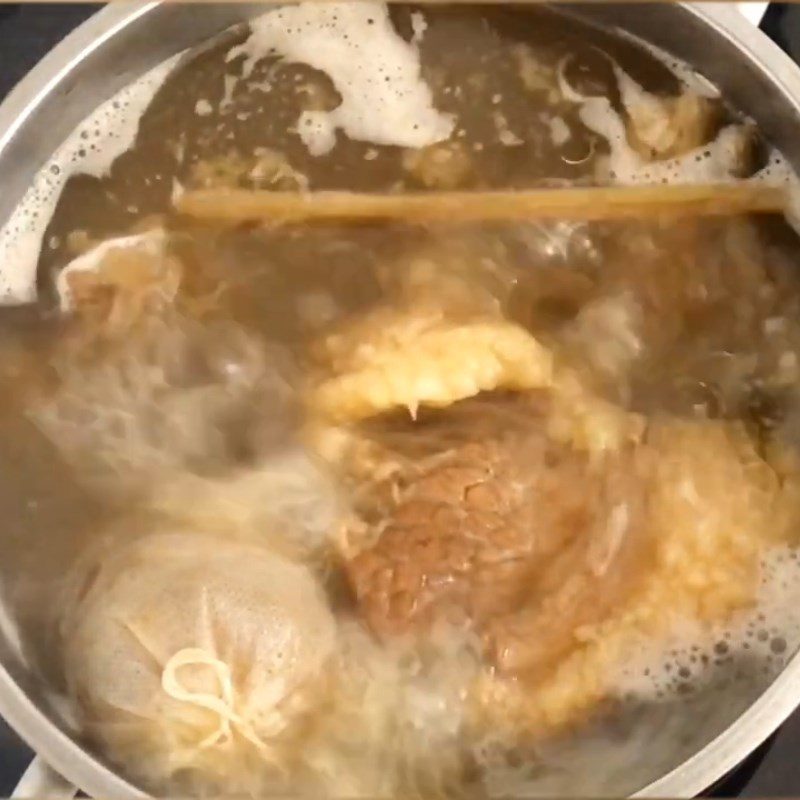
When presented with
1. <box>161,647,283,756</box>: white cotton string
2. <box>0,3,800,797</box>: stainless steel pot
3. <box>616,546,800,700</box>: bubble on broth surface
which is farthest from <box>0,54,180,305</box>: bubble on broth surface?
<box>616,546,800,700</box>: bubble on broth surface

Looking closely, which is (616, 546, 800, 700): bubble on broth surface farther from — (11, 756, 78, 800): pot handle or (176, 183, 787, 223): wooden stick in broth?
(11, 756, 78, 800): pot handle

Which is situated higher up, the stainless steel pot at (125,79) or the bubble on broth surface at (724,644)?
the stainless steel pot at (125,79)

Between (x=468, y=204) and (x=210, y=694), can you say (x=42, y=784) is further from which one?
(x=468, y=204)

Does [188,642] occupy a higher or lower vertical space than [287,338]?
lower

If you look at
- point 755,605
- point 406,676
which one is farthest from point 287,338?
point 755,605

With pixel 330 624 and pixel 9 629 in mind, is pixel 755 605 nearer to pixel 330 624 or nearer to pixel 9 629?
pixel 330 624

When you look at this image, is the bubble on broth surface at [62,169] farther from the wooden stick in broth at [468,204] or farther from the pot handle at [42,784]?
the pot handle at [42,784]

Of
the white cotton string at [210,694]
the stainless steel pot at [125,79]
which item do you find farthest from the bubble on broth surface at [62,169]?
the white cotton string at [210,694]
